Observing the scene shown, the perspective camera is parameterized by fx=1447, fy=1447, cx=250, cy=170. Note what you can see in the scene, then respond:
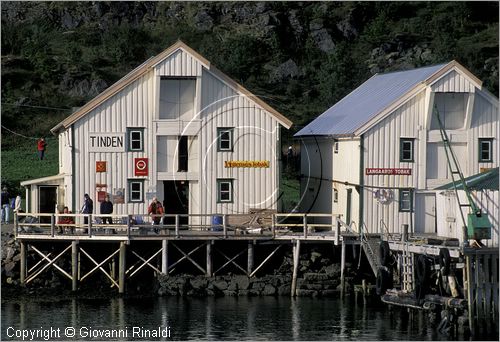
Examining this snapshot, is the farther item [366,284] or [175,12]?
[175,12]

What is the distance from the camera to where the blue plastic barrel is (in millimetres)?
52453

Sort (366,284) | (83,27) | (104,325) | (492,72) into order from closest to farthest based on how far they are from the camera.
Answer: (104,325), (366,284), (492,72), (83,27)

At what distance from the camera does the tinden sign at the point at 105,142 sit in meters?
54.1

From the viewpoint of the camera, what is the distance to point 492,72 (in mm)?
102188

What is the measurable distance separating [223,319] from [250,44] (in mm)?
65166

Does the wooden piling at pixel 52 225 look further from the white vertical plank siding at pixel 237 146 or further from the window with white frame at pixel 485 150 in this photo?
the window with white frame at pixel 485 150

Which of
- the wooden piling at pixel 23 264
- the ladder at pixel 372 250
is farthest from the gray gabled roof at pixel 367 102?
the wooden piling at pixel 23 264

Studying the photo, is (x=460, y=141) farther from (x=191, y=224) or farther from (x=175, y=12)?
(x=175, y=12)

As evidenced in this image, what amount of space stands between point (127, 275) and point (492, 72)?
5539cm

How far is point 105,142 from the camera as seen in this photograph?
54094 millimetres

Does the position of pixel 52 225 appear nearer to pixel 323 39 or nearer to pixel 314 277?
pixel 314 277

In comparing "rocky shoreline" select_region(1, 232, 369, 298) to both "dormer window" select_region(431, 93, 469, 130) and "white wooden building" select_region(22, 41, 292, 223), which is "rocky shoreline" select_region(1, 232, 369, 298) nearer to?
"white wooden building" select_region(22, 41, 292, 223)

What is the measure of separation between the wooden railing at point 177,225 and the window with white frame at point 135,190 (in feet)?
3.06

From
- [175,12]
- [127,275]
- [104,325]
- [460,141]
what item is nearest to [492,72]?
[175,12]
